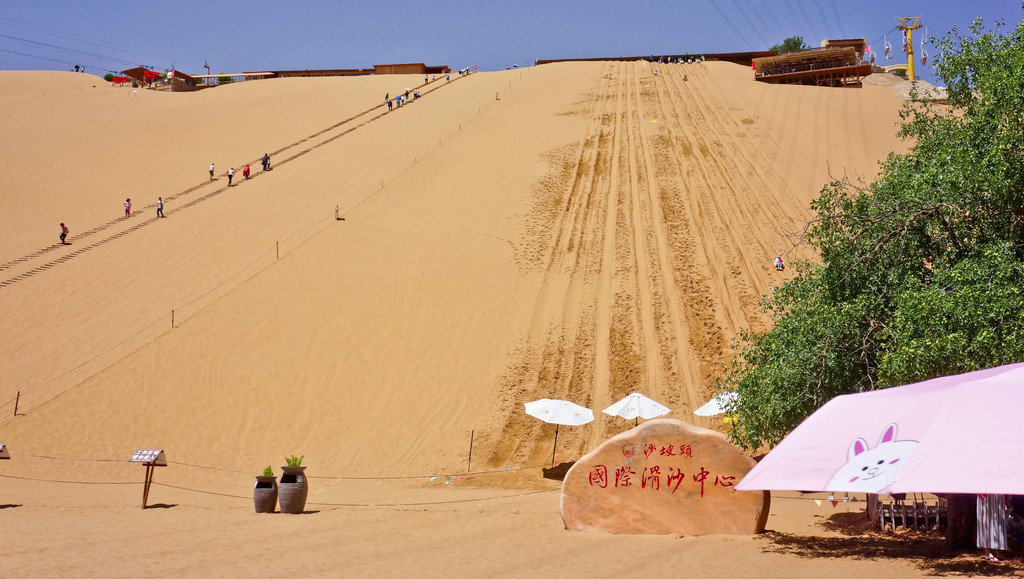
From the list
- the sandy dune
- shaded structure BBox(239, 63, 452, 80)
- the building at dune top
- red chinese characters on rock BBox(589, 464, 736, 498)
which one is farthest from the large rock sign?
shaded structure BBox(239, 63, 452, 80)

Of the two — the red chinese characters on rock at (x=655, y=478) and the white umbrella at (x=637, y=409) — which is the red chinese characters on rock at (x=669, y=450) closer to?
the red chinese characters on rock at (x=655, y=478)

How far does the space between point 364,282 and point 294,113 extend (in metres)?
33.8

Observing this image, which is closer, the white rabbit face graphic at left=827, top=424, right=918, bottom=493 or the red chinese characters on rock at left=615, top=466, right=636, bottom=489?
the white rabbit face graphic at left=827, top=424, right=918, bottom=493

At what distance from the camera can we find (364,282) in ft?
98.4

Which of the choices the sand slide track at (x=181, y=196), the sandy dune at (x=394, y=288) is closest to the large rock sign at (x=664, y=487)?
the sandy dune at (x=394, y=288)

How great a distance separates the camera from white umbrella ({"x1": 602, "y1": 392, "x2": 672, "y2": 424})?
749 inches

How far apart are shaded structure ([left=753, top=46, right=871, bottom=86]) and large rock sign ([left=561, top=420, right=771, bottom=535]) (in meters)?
56.9

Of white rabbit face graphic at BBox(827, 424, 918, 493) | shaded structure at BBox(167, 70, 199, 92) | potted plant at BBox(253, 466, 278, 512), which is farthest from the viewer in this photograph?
shaded structure at BBox(167, 70, 199, 92)

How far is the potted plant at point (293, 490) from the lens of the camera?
Result: 1526 cm

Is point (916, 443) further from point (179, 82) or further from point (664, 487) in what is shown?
point (179, 82)

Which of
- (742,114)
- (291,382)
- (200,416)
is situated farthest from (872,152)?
(200,416)

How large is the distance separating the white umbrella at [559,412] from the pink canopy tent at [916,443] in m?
10.0

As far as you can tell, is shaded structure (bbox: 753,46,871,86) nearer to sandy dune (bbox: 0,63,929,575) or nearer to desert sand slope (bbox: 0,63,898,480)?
desert sand slope (bbox: 0,63,898,480)

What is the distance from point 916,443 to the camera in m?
7.62
